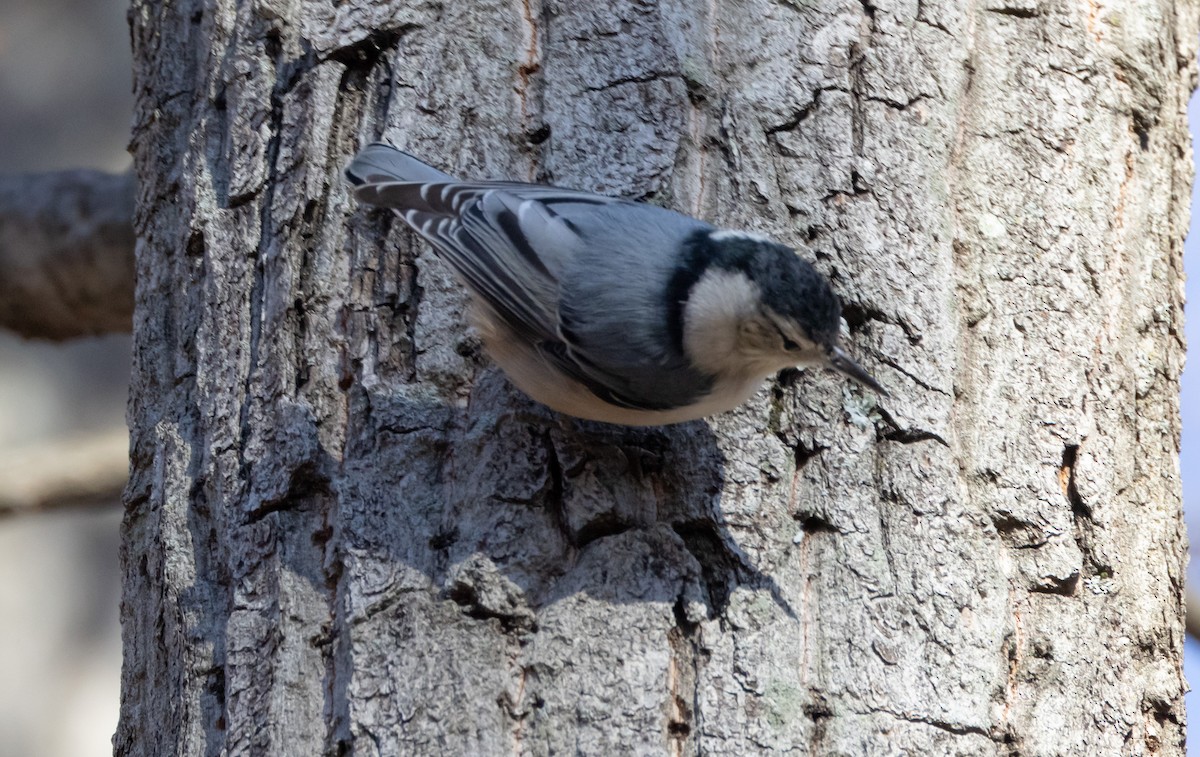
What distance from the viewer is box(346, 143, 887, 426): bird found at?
1854mm

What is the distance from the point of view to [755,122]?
6.46 ft

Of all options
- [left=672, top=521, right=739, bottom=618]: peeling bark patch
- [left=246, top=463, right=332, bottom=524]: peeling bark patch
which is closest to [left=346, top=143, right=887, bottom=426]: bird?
[left=672, top=521, right=739, bottom=618]: peeling bark patch

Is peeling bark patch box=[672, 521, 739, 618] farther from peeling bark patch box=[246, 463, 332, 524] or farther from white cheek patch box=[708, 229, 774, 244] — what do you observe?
peeling bark patch box=[246, 463, 332, 524]

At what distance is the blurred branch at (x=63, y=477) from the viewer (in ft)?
11.4

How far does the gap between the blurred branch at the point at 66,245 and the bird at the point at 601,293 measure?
5.33 feet

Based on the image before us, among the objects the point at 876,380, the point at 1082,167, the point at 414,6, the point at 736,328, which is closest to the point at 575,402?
the point at 736,328

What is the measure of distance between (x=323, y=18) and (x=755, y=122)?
80 cm

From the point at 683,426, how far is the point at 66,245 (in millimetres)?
2182

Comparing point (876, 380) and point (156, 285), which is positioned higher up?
point (156, 285)

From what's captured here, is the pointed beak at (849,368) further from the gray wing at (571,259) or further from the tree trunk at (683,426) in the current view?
the gray wing at (571,259)

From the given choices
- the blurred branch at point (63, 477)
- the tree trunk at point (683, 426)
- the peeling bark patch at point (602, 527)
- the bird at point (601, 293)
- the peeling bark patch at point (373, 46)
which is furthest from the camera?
the blurred branch at point (63, 477)

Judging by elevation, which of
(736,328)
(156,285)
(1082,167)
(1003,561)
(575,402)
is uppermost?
(1082,167)

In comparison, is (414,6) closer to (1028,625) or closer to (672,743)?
(672,743)

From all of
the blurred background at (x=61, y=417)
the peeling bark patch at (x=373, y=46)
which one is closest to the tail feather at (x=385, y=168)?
the peeling bark patch at (x=373, y=46)
